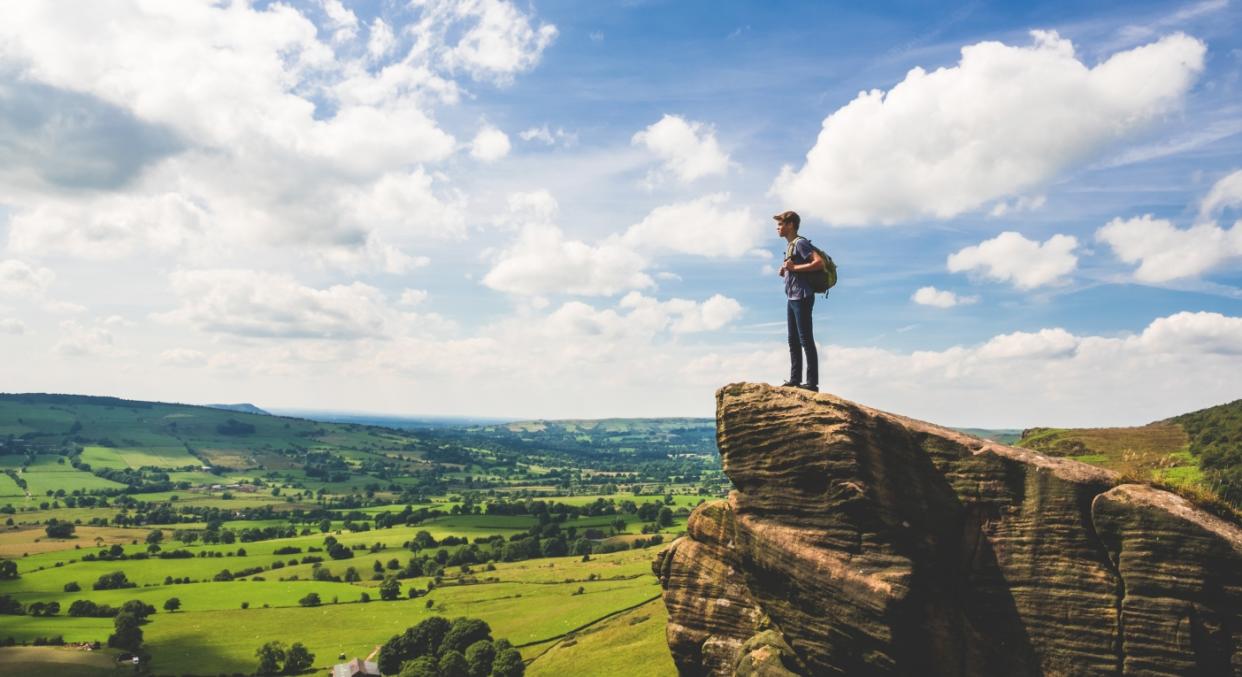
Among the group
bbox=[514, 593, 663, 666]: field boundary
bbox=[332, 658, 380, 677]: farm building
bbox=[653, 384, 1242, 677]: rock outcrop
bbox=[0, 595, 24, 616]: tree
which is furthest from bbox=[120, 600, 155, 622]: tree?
bbox=[653, 384, 1242, 677]: rock outcrop

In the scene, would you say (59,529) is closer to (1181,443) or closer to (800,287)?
(800,287)

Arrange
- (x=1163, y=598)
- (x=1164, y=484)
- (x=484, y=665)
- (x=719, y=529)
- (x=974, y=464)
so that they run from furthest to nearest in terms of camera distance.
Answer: (x=484, y=665) < (x=719, y=529) < (x=974, y=464) < (x=1164, y=484) < (x=1163, y=598)

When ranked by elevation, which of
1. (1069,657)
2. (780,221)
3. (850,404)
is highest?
(780,221)

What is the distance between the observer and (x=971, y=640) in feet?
56.2

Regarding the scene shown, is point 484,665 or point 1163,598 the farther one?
point 484,665

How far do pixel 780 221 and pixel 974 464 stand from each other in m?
8.48

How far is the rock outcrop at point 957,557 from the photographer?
15.3 m

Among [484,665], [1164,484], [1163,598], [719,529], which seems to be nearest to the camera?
[1163,598]

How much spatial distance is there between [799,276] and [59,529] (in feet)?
776

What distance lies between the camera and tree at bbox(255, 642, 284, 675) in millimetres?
Result: 89500

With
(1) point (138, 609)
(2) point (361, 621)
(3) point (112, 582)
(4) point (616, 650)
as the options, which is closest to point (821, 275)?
(4) point (616, 650)

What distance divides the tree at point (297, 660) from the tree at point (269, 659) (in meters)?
0.86

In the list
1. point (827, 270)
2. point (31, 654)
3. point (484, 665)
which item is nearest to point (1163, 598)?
point (827, 270)

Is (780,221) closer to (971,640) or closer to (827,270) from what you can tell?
(827,270)
